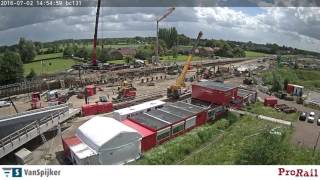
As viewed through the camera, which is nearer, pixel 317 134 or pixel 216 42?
pixel 317 134

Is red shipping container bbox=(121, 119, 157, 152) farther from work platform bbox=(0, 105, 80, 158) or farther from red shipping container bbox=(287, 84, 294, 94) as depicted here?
red shipping container bbox=(287, 84, 294, 94)

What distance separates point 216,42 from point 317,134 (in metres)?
56.0

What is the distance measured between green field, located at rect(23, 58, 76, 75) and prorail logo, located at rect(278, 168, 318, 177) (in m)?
31.2

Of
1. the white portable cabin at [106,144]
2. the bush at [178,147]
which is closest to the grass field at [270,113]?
the bush at [178,147]

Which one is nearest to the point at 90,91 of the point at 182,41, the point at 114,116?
the point at 114,116

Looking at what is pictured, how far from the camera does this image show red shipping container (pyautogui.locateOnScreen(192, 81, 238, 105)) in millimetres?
18922

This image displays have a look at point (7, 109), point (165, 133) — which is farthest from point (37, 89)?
point (165, 133)

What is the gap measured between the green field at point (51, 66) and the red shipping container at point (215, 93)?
67.3ft

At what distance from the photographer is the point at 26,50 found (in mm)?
40562

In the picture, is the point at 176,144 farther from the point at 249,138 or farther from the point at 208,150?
the point at 249,138

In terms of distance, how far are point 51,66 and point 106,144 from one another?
3008 centimetres

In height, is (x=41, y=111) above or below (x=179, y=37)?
below

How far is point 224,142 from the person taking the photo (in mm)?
13727

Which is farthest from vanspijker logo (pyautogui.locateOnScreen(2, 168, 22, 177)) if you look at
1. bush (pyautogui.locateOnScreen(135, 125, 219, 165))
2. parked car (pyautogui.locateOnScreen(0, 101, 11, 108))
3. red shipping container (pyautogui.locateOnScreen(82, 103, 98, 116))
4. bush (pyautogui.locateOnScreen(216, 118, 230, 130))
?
parked car (pyautogui.locateOnScreen(0, 101, 11, 108))
